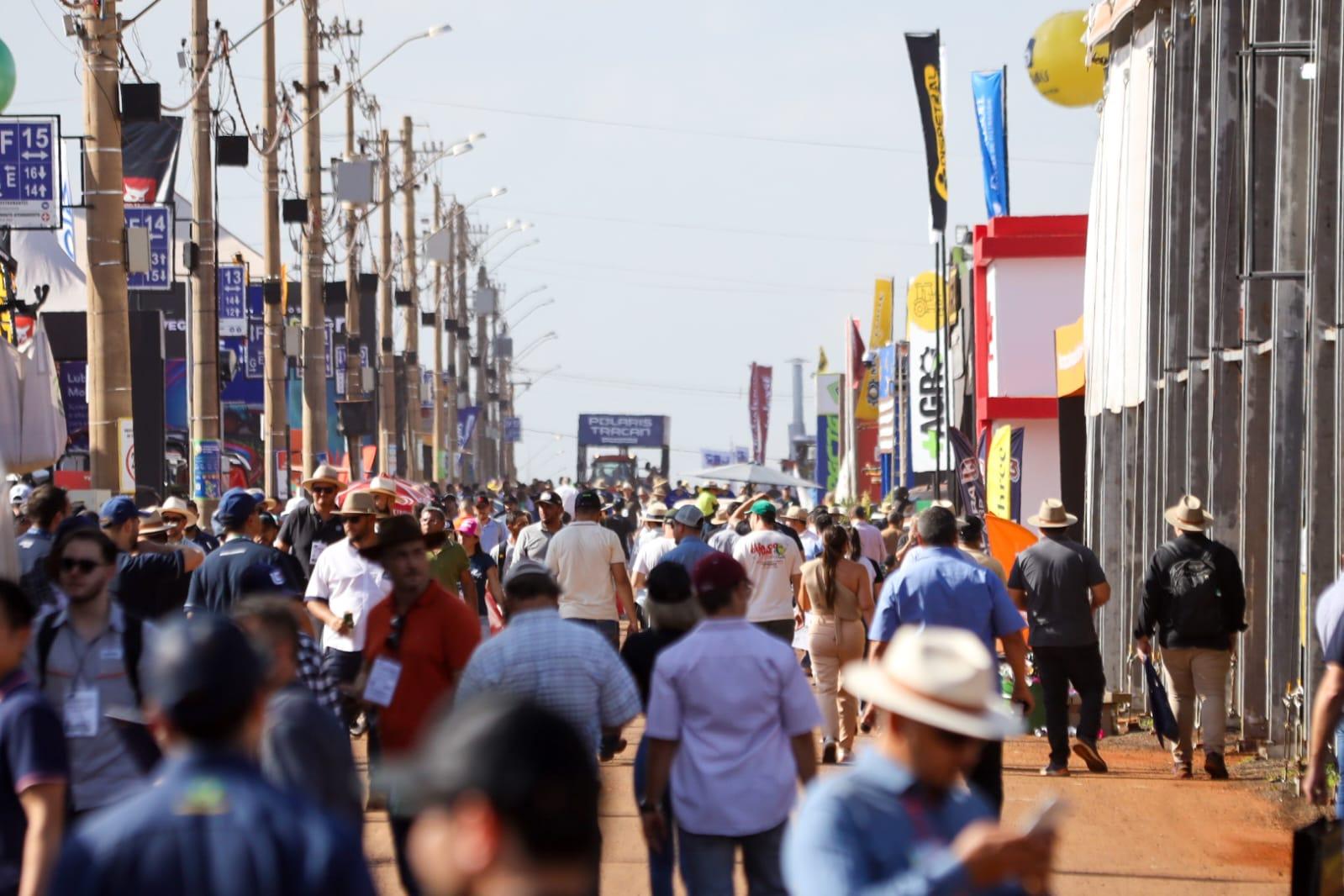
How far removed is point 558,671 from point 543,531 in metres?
10.4

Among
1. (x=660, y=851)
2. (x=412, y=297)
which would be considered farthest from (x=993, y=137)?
(x=660, y=851)

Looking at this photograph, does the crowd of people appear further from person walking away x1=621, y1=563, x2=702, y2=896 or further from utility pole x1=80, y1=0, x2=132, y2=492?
utility pole x1=80, y1=0, x2=132, y2=492

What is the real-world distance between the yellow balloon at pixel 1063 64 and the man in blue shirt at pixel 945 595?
76.1 ft

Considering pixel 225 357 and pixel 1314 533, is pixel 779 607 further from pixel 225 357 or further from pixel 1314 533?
pixel 225 357

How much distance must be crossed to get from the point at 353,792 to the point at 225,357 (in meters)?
50.3

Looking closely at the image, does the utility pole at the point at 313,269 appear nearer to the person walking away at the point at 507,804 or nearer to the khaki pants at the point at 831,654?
the khaki pants at the point at 831,654

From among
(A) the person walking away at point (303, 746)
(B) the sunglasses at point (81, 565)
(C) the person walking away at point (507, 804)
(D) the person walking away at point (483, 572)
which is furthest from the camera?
(D) the person walking away at point (483, 572)

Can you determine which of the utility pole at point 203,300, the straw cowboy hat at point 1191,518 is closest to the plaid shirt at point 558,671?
the straw cowboy hat at point 1191,518

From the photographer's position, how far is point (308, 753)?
5.92 metres

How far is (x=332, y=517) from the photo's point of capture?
15000mm

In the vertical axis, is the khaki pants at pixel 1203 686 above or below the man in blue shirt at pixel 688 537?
below

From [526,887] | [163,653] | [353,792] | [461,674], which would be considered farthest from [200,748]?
[461,674]

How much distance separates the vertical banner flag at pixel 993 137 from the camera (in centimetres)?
4072

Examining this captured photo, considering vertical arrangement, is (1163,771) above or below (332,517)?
below
